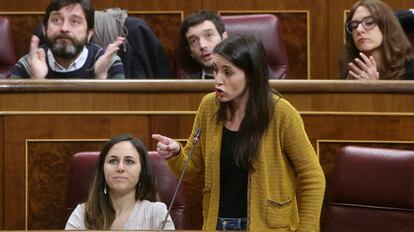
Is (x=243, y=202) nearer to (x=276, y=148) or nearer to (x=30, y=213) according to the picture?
(x=276, y=148)

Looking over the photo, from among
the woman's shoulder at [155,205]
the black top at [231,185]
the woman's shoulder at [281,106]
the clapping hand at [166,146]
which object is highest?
the woman's shoulder at [281,106]

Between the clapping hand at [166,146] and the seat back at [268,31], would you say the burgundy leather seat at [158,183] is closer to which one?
the clapping hand at [166,146]

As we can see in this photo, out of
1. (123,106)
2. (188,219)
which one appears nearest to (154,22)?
(123,106)

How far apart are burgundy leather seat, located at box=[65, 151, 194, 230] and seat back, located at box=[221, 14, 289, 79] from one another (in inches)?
18.5

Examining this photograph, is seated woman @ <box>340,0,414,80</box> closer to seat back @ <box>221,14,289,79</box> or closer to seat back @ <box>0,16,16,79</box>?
seat back @ <box>221,14,289,79</box>

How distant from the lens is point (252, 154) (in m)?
1.07

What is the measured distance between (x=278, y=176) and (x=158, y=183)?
26cm

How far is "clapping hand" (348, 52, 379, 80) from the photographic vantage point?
Result: 1.50m

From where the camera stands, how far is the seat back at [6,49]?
1756 mm

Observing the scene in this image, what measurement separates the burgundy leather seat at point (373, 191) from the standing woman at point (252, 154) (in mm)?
192

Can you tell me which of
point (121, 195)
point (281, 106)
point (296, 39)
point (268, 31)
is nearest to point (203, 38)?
point (268, 31)

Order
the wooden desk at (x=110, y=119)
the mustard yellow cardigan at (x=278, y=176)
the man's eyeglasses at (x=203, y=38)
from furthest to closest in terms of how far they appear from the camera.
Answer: the man's eyeglasses at (x=203, y=38) < the wooden desk at (x=110, y=119) < the mustard yellow cardigan at (x=278, y=176)

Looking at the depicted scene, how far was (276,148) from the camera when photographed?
108 cm

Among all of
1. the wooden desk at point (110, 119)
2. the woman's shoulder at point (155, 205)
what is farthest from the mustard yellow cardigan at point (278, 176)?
the wooden desk at point (110, 119)
